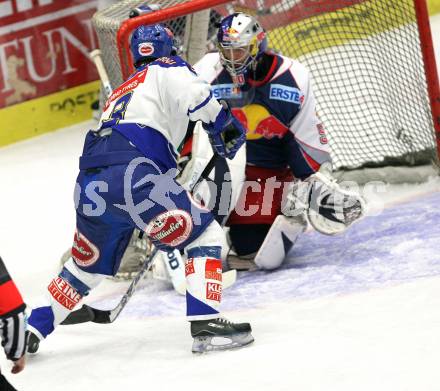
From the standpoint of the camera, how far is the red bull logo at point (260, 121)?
4586mm

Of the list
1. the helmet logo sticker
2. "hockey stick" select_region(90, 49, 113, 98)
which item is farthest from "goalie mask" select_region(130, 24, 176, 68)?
"hockey stick" select_region(90, 49, 113, 98)

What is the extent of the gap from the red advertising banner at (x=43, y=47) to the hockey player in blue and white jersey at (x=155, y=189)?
350cm

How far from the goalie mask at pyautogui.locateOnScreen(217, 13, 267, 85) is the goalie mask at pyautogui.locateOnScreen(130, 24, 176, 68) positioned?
49cm

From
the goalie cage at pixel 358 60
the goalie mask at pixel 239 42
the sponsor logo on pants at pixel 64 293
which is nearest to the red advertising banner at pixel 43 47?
the goalie cage at pixel 358 60

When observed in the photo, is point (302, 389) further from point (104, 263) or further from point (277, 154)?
point (277, 154)

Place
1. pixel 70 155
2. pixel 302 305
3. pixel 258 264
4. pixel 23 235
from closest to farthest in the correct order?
1. pixel 302 305
2. pixel 258 264
3. pixel 23 235
4. pixel 70 155

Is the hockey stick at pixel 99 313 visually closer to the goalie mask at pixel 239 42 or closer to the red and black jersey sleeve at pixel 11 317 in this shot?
the goalie mask at pixel 239 42

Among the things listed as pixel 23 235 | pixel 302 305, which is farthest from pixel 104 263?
pixel 23 235

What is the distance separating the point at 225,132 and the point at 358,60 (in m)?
2.19

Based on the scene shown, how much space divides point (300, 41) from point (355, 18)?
33 cm

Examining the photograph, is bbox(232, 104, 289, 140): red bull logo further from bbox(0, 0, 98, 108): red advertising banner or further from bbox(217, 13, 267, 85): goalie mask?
bbox(0, 0, 98, 108): red advertising banner

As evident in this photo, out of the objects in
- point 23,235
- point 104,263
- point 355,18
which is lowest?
point 23,235

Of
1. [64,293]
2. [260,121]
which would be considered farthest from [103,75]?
[64,293]

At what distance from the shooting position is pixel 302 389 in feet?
10.2
